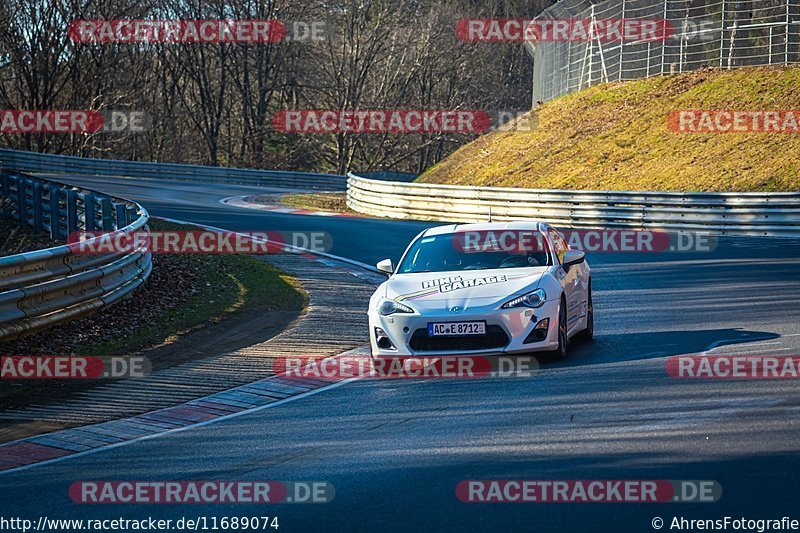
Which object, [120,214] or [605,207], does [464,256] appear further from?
[605,207]

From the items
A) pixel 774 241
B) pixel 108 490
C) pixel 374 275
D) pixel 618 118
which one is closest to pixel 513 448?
pixel 108 490

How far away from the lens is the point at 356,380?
10367 millimetres

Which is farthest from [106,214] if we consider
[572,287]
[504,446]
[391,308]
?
[504,446]

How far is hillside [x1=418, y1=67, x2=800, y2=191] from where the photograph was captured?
32.9 metres

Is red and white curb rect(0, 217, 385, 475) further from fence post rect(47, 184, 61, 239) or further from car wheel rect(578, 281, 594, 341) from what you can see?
fence post rect(47, 184, 61, 239)

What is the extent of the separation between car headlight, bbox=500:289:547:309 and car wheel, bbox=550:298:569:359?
22 cm

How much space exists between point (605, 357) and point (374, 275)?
28.4 ft

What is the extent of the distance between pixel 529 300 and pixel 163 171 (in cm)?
4042

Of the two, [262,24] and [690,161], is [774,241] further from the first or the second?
[262,24]

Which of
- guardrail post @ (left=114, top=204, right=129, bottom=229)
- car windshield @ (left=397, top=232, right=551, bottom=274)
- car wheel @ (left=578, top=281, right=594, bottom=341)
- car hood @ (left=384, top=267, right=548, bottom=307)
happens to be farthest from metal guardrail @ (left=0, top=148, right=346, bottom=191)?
car hood @ (left=384, top=267, right=548, bottom=307)

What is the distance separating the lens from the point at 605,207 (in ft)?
94.2

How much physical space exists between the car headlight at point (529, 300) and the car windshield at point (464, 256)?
0.88 m

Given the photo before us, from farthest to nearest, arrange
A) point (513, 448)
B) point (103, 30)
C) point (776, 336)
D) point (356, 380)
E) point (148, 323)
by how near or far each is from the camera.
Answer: point (103, 30)
point (148, 323)
point (776, 336)
point (356, 380)
point (513, 448)

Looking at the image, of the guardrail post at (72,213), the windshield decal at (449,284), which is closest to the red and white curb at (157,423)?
the windshield decal at (449,284)
